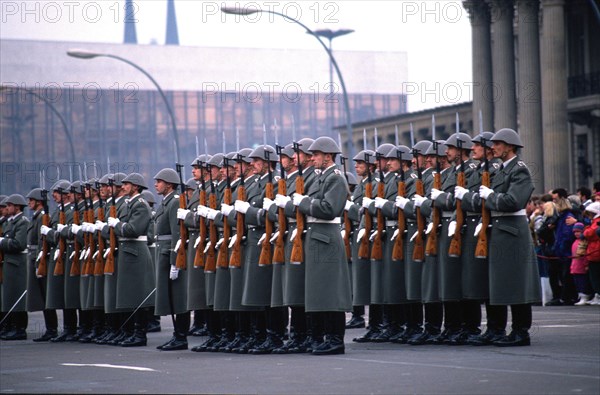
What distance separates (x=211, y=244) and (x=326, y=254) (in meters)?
1.89

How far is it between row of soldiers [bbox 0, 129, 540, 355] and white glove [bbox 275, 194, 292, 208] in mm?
30

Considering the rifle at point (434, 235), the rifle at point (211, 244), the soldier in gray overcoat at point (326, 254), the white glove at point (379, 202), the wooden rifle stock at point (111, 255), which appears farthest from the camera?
the wooden rifle stock at point (111, 255)

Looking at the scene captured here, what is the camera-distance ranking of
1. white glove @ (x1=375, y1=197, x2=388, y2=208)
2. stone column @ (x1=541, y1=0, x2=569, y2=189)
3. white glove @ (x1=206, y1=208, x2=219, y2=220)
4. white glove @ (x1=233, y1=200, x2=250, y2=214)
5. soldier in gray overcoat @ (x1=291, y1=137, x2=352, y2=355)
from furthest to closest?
stone column @ (x1=541, y1=0, x2=569, y2=189)
white glove @ (x1=375, y1=197, x2=388, y2=208)
white glove @ (x1=206, y1=208, x2=219, y2=220)
white glove @ (x1=233, y1=200, x2=250, y2=214)
soldier in gray overcoat @ (x1=291, y1=137, x2=352, y2=355)

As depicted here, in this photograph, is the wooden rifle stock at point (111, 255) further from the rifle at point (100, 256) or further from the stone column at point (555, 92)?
the stone column at point (555, 92)

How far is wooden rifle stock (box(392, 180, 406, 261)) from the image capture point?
16.6 m

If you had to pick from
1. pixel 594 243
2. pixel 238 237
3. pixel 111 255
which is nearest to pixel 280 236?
pixel 238 237

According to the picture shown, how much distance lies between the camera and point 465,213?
15.7 meters

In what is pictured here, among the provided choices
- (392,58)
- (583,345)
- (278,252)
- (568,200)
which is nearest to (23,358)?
(278,252)

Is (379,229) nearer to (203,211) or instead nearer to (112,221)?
(203,211)

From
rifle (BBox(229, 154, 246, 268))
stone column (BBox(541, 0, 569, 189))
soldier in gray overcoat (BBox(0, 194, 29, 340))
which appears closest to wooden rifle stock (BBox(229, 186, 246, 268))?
rifle (BBox(229, 154, 246, 268))

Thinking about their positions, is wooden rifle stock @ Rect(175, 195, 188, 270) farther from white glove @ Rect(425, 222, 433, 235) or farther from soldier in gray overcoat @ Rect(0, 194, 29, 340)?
soldier in gray overcoat @ Rect(0, 194, 29, 340)

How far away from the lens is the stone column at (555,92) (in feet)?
155

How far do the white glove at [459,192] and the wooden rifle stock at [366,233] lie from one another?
1875mm

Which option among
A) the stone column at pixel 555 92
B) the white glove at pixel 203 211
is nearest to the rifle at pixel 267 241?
the white glove at pixel 203 211
